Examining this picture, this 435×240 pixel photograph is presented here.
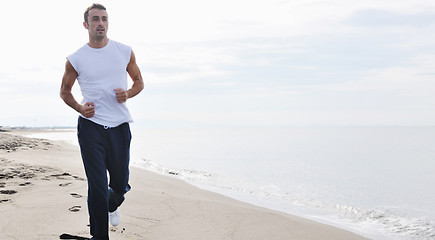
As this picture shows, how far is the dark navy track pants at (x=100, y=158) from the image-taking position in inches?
140

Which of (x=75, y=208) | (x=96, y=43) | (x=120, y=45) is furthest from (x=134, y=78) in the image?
(x=75, y=208)

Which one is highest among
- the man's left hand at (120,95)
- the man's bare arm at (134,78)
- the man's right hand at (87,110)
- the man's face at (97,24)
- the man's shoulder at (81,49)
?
the man's face at (97,24)

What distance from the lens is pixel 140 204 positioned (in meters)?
5.84

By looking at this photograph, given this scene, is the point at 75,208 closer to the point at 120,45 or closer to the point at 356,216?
the point at 120,45

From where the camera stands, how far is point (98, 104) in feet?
11.8

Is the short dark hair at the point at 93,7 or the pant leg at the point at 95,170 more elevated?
the short dark hair at the point at 93,7

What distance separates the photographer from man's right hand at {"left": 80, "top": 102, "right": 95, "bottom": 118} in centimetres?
351

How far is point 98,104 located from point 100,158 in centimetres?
51

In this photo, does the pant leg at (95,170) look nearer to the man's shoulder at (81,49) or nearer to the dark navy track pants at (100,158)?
the dark navy track pants at (100,158)

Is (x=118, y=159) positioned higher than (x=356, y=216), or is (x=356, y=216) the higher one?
(x=118, y=159)

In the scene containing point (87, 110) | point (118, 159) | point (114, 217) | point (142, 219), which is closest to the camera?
point (87, 110)

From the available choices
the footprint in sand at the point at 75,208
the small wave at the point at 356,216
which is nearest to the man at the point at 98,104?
the footprint in sand at the point at 75,208

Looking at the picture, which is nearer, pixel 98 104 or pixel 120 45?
pixel 98 104

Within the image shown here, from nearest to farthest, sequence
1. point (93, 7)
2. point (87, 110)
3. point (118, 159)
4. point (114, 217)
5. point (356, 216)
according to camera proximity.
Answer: point (87, 110) < point (93, 7) < point (118, 159) < point (114, 217) < point (356, 216)
